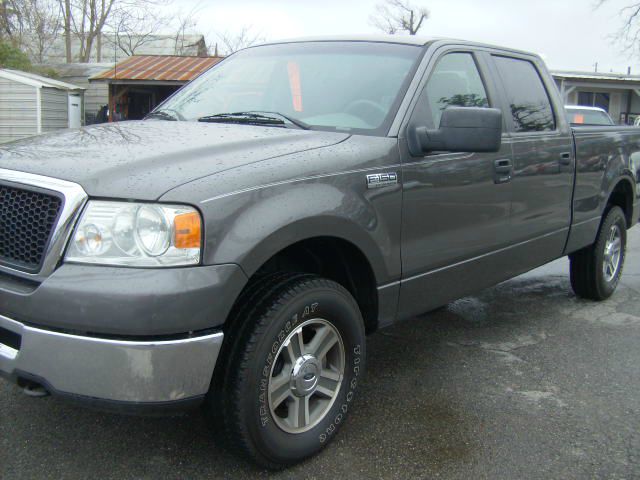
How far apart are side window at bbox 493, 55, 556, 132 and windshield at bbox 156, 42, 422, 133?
37.5 inches

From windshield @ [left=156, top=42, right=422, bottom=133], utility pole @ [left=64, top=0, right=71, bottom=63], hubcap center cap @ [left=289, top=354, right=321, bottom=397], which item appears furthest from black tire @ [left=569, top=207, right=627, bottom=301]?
utility pole @ [left=64, top=0, right=71, bottom=63]

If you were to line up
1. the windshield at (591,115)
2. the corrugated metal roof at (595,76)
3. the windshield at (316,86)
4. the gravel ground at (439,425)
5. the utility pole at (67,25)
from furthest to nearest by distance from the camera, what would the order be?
the utility pole at (67,25) < the corrugated metal roof at (595,76) < the windshield at (591,115) < the windshield at (316,86) < the gravel ground at (439,425)

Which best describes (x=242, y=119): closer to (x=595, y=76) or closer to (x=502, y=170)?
(x=502, y=170)

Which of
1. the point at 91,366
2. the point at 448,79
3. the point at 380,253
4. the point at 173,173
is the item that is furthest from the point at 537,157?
the point at 91,366

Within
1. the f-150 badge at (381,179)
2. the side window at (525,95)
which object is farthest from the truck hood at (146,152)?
the side window at (525,95)

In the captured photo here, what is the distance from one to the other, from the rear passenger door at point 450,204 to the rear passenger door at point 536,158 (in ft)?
0.60

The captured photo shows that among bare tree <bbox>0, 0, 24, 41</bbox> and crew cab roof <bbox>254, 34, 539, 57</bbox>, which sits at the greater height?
bare tree <bbox>0, 0, 24, 41</bbox>

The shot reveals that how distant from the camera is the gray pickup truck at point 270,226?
2297 mm

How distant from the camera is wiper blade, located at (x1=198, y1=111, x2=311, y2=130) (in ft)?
11.2

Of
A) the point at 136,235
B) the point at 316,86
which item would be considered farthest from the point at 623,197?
the point at 136,235

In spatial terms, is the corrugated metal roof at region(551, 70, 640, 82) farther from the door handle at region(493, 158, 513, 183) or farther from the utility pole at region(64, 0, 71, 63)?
the door handle at region(493, 158, 513, 183)

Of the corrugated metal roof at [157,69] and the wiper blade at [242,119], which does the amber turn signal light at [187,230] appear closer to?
the wiper blade at [242,119]

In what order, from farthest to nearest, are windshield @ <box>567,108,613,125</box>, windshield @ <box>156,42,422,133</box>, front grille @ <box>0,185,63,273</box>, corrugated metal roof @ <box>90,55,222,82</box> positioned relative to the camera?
1. corrugated metal roof @ <box>90,55,222,82</box>
2. windshield @ <box>567,108,613,125</box>
3. windshield @ <box>156,42,422,133</box>
4. front grille @ <box>0,185,63,273</box>

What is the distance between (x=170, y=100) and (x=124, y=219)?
6.49 feet
